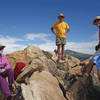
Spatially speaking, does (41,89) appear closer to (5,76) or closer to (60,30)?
(5,76)

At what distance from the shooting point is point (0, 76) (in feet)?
27.8

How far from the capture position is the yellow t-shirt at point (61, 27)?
691 inches

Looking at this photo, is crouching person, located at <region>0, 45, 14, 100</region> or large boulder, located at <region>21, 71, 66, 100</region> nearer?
large boulder, located at <region>21, 71, 66, 100</region>

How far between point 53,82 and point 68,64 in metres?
8.73

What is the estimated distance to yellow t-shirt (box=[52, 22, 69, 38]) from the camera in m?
17.6

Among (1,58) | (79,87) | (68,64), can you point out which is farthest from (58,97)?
(68,64)

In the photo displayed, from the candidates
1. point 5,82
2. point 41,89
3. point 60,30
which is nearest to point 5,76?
point 5,82

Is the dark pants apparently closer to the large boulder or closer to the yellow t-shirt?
the large boulder

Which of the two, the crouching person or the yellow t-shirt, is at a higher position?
the yellow t-shirt

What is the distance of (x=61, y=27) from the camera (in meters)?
17.5

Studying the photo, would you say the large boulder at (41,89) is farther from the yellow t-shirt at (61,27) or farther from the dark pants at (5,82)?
the yellow t-shirt at (61,27)

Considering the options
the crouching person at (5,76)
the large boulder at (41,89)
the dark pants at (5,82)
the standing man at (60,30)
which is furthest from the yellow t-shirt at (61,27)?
the dark pants at (5,82)

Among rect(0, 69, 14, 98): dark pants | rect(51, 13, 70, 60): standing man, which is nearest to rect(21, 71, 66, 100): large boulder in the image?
rect(0, 69, 14, 98): dark pants

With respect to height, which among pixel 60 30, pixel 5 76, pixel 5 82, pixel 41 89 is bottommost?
pixel 41 89
